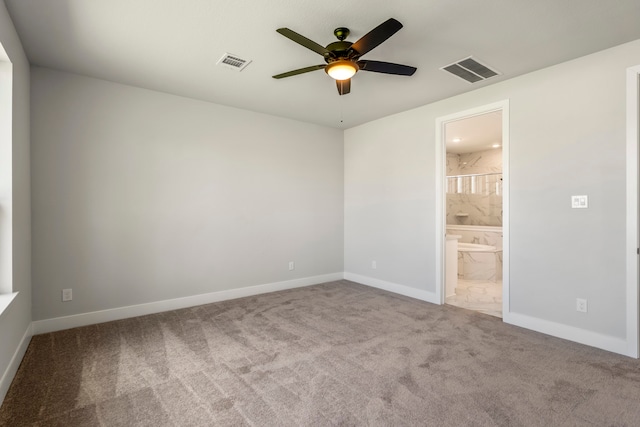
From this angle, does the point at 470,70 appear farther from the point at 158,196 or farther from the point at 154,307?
the point at 154,307

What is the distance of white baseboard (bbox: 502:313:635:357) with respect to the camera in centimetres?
266

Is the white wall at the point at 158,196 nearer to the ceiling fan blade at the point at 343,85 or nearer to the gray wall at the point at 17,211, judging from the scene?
the gray wall at the point at 17,211

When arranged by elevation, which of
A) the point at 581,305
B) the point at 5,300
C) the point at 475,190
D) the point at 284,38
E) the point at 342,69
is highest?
the point at 284,38

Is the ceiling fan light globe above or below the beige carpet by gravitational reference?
above

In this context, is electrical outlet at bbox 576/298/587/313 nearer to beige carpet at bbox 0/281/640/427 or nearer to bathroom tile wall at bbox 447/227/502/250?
beige carpet at bbox 0/281/640/427

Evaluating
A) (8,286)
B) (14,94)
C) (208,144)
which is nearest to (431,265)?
(208,144)

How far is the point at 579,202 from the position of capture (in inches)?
114

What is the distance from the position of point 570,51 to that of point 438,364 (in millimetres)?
2865

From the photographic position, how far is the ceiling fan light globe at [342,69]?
230 centimetres

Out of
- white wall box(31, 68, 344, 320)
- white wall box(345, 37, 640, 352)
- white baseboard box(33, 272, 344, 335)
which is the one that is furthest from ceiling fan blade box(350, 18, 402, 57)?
white baseboard box(33, 272, 344, 335)

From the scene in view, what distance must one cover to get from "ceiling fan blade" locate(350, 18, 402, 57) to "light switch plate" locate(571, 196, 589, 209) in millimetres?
2315

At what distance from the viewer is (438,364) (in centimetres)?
Result: 244

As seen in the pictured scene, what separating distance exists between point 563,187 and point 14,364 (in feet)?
15.4

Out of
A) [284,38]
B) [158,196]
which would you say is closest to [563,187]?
[284,38]
